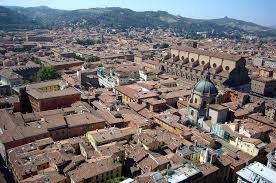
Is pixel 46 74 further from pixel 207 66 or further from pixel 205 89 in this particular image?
pixel 207 66

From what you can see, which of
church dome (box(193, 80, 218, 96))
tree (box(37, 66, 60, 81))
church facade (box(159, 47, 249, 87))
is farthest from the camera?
church facade (box(159, 47, 249, 87))

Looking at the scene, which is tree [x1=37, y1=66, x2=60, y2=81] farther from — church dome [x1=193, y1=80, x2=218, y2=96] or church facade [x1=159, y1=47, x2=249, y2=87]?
church dome [x1=193, y1=80, x2=218, y2=96]

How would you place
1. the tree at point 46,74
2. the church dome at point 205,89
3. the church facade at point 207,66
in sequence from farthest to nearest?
1. the church facade at point 207,66
2. the tree at point 46,74
3. the church dome at point 205,89

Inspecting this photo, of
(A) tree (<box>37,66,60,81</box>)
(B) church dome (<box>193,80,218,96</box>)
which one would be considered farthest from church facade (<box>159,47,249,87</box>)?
(A) tree (<box>37,66,60,81</box>)

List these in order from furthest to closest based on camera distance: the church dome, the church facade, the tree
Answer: the church facade < the tree < the church dome

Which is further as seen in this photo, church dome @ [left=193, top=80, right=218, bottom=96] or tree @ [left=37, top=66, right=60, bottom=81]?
tree @ [left=37, top=66, right=60, bottom=81]

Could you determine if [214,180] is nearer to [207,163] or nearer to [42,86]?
[207,163]

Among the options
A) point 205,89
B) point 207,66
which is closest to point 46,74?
point 205,89

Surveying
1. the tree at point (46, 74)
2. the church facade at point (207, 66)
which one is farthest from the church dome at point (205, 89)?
the tree at point (46, 74)

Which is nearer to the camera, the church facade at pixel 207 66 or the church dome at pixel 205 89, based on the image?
the church dome at pixel 205 89

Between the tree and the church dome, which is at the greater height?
the church dome

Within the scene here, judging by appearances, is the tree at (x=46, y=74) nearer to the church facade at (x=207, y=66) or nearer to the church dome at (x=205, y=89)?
the church facade at (x=207, y=66)
